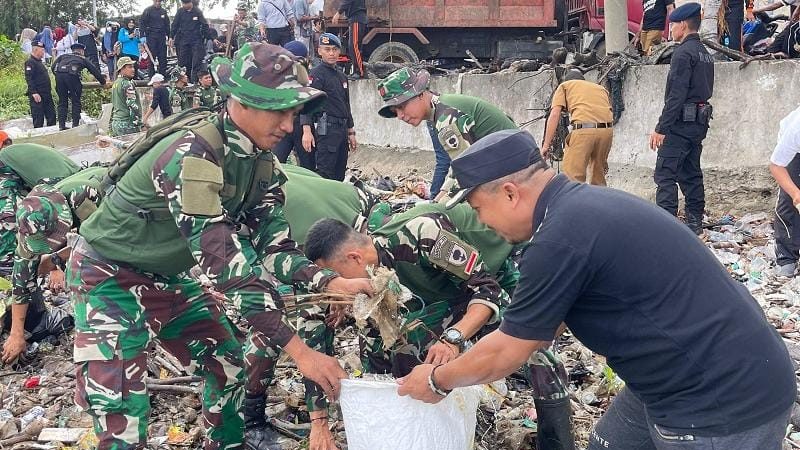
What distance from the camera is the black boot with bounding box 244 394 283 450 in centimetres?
406

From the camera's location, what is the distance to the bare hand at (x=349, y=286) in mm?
2908

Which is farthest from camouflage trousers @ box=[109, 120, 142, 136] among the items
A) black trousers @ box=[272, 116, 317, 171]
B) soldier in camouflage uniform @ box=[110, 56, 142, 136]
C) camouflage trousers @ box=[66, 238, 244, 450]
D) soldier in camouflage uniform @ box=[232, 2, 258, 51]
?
camouflage trousers @ box=[66, 238, 244, 450]

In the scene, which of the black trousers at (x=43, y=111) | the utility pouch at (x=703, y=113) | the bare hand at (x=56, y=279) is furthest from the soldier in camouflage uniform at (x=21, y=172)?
the black trousers at (x=43, y=111)

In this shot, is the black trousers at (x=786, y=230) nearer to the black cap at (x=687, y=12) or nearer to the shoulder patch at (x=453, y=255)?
the black cap at (x=687, y=12)

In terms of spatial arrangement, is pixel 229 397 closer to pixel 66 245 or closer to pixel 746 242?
pixel 66 245

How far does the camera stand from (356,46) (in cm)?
1328

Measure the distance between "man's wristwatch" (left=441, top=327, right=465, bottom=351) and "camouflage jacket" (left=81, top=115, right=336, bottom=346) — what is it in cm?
56

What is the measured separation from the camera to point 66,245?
4.58 metres

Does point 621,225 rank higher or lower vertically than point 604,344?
higher

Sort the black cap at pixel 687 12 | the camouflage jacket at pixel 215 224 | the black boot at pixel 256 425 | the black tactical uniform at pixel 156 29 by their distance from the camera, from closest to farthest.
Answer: the camouflage jacket at pixel 215 224 < the black boot at pixel 256 425 < the black cap at pixel 687 12 < the black tactical uniform at pixel 156 29

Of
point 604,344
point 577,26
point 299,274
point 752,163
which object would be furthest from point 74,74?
point 604,344

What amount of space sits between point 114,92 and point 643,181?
8.46 metres

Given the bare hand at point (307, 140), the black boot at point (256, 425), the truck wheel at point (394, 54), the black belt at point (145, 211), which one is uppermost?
the truck wheel at point (394, 54)

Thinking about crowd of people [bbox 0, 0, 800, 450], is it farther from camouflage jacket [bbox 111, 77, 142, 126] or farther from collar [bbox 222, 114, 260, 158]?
camouflage jacket [bbox 111, 77, 142, 126]
